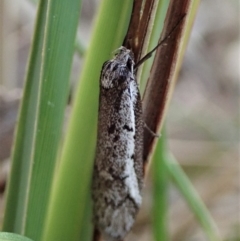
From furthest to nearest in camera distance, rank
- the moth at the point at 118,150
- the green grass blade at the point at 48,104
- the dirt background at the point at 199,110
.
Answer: the dirt background at the point at 199,110, the moth at the point at 118,150, the green grass blade at the point at 48,104

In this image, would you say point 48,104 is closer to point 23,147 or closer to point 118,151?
point 23,147

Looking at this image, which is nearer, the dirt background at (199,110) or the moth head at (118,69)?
the moth head at (118,69)

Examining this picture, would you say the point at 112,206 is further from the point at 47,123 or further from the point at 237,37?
the point at 237,37

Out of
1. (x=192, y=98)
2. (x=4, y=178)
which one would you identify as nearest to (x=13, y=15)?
(x=4, y=178)

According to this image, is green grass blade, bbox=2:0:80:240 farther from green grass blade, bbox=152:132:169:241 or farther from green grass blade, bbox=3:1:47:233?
green grass blade, bbox=152:132:169:241

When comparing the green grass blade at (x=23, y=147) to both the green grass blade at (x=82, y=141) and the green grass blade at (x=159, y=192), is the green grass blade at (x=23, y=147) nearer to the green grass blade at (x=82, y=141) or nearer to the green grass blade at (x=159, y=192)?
the green grass blade at (x=82, y=141)

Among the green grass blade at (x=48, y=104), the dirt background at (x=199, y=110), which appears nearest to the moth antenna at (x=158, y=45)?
the green grass blade at (x=48, y=104)

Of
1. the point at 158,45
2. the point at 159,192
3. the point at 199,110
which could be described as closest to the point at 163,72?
the point at 158,45
